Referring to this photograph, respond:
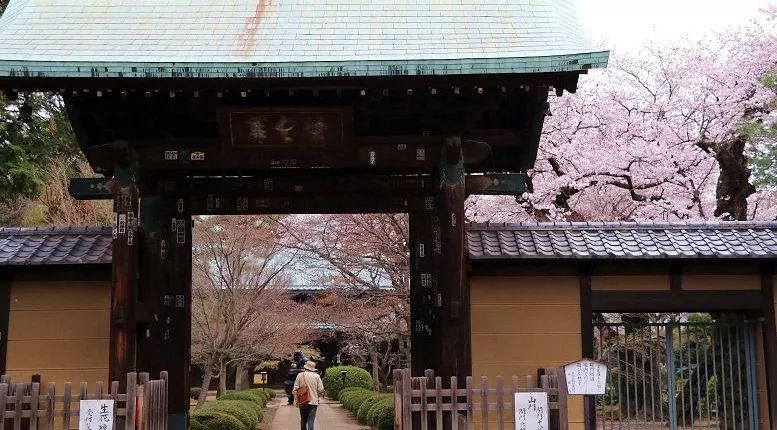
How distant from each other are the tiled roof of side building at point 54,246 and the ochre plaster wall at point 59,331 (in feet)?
1.14

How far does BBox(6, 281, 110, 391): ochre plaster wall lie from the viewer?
28.1ft

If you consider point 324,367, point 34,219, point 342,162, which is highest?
point 34,219

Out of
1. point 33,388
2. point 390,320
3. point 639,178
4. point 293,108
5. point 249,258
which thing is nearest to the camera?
point 33,388

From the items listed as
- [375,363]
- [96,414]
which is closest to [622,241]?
[96,414]

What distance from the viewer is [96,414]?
6473 millimetres

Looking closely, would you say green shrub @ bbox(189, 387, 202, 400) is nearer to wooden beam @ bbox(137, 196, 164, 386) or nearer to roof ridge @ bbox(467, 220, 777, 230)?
wooden beam @ bbox(137, 196, 164, 386)

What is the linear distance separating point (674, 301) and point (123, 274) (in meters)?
5.73

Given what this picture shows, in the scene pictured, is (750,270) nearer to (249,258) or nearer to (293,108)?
(293,108)

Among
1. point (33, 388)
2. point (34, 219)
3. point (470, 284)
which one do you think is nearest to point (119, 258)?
point (33, 388)

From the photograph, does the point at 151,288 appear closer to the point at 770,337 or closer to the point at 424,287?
the point at 424,287

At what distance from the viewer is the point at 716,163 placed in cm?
1819

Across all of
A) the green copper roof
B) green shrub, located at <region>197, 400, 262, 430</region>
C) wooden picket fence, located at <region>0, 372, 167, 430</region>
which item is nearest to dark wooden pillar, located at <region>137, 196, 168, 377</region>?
wooden picket fence, located at <region>0, 372, 167, 430</region>

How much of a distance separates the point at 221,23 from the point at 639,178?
1194 centimetres

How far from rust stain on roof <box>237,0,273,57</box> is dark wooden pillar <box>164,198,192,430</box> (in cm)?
245
